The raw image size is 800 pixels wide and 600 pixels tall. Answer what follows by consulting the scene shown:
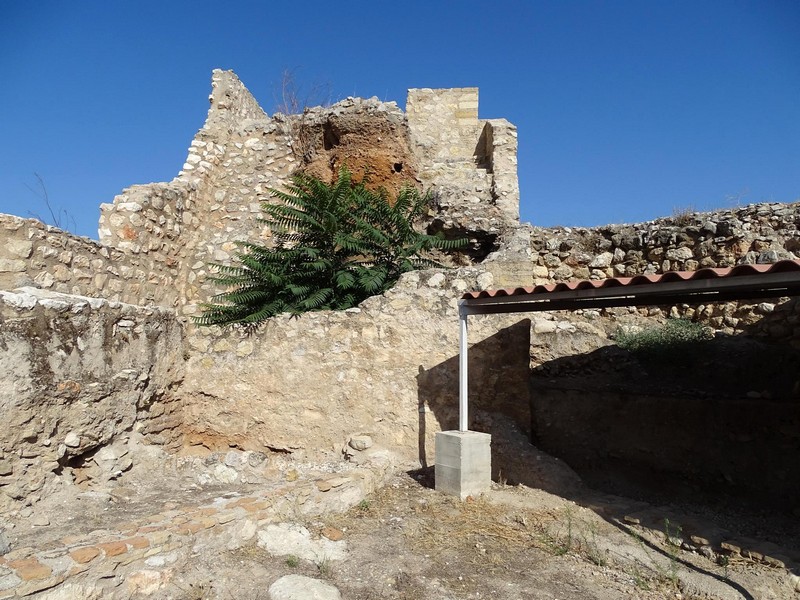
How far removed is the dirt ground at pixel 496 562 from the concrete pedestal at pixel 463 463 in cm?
16

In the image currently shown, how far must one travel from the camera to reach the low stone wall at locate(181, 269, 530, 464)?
586cm

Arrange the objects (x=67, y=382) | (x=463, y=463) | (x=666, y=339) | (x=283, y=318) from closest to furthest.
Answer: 1. (x=67, y=382)
2. (x=463, y=463)
3. (x=283, y=318)
4. (x=666, y=339)

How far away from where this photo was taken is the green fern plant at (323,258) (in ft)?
21.9

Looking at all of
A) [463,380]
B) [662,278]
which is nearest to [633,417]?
[463,380]

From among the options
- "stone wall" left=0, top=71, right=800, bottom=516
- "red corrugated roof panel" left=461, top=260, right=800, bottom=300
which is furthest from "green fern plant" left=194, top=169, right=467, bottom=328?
"red corrugated roof panel" left=461, top=260, right=800, bottom=300

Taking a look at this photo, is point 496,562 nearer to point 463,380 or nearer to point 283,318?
point 463,380

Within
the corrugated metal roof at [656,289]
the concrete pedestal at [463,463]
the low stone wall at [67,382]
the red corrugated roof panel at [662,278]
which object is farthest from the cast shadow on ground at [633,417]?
the low stone wall at [67,382]

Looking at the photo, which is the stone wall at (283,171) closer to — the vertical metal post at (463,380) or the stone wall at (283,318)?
the stone wall at (283,318)

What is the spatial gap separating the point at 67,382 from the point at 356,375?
2.69 metres

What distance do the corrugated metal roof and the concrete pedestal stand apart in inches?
51.0

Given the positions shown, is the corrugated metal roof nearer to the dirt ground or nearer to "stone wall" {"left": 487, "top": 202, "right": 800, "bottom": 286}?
"stone wall" {"left": 487, "top": 202, "right": 800, "bottom": 286}

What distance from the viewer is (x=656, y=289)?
421 centimetres

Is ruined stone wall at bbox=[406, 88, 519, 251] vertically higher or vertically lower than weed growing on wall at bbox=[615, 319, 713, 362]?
higher

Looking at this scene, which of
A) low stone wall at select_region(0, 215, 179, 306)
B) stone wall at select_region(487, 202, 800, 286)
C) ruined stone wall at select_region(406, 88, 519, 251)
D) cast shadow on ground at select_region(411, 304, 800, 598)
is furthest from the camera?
ruined stone wall at select_region(406, 88, 519, 251)
